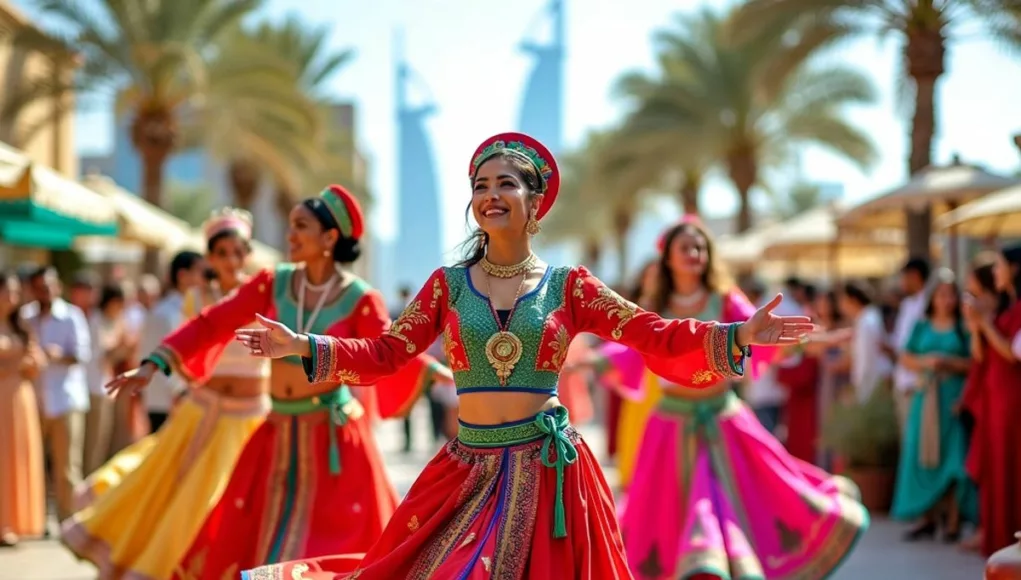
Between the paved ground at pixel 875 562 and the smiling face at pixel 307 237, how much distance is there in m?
3.29

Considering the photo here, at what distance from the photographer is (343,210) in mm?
6379

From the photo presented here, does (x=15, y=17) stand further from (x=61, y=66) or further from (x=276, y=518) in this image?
(x=276, y=518)

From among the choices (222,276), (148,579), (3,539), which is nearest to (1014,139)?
(222,276)

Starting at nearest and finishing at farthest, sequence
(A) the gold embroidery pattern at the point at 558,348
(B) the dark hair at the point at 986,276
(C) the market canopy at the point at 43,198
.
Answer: (A) the gold embroidery pattern at the point at 558,348
(B) the dark hair at the point at 986,276
(C) the market canopy at the point at 43,198

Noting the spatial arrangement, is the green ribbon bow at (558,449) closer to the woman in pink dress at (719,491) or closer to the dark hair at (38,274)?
the woman in pink dress at (719,491)

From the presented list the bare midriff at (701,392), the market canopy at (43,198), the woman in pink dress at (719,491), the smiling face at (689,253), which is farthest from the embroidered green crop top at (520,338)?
the market canopy at (43,198)

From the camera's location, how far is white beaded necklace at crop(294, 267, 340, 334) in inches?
242

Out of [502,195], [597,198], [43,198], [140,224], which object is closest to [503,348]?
[502,195]

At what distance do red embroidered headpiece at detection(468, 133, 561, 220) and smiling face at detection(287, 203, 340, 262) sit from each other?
1535 millimetres

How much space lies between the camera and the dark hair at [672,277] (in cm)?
753

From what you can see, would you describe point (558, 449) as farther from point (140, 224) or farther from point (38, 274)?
point (140, 224)

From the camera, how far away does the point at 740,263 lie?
23359mm

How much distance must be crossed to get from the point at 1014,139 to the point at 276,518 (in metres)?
3.98

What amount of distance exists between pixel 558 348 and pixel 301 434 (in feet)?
6.13
